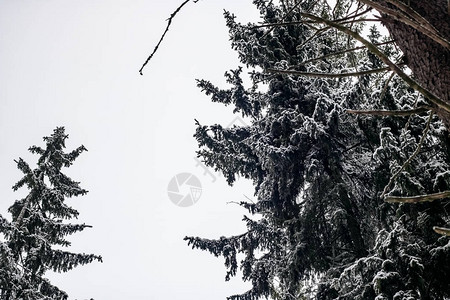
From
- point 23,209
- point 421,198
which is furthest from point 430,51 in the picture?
point 23,209

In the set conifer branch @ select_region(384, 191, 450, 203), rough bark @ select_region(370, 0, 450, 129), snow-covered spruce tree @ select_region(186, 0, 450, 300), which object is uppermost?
snow-covered spruce tree @ select_region(186, 0, 450, 300)

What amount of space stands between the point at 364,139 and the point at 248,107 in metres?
3.23

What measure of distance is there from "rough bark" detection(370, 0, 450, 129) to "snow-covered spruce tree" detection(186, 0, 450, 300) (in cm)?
287

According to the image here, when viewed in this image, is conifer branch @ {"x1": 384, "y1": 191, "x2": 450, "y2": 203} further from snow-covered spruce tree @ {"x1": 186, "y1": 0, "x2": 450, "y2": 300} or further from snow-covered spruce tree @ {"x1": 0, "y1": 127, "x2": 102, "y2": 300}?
snow-covered spruce tree @ {"x1": 0, "y1": 127, "x2": 102, "y2": 300}

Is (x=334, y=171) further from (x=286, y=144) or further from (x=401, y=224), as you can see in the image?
(x=401, y=224)

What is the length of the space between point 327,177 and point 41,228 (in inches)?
322

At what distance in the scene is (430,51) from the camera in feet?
3.62

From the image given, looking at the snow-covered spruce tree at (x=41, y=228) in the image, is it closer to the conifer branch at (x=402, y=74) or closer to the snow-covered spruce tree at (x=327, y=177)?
the snow-covered spruce tree at (x=327, y=177)

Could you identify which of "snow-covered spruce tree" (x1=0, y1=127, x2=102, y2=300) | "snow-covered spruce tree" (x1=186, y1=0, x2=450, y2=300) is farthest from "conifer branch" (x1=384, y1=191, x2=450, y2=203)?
"snow-covered spruce tree" (x1=0, y1=127, x2=102, y2=300)

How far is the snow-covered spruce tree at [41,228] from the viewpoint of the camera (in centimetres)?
812

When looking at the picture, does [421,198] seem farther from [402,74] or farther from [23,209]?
[23,209]

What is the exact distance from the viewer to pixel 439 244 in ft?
15.0

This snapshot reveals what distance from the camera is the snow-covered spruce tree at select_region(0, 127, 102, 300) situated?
812cm

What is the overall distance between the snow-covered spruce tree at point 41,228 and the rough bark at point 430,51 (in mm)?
8939
